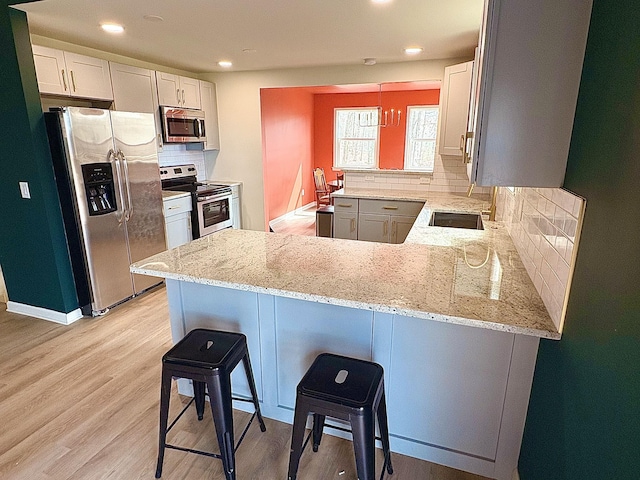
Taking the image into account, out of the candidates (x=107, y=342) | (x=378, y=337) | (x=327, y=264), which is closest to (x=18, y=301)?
(x=107, y=342)

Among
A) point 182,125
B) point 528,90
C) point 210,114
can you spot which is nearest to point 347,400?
point 528,90

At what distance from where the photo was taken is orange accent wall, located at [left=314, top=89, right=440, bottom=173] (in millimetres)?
7562

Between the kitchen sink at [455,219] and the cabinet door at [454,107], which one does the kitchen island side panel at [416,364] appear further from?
the cabinet door at [454,107]

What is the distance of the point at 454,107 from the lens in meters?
3.58

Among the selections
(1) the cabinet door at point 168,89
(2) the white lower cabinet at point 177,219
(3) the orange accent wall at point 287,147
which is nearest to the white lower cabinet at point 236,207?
(3) the orange accent wall at point 287,147

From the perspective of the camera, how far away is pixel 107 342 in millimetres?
2822

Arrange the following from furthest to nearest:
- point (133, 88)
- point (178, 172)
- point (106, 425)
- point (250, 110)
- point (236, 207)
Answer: point (236, 207) < point (250, 110) < point (178, 172) < point (133, 88) < point (106, 425)

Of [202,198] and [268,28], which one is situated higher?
[268,28]

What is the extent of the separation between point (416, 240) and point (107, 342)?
2362 millimetres

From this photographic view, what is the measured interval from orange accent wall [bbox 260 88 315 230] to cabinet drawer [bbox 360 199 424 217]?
211cm

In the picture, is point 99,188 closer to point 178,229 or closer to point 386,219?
point 178,229

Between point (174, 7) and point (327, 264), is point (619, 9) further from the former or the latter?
point (174, 7)

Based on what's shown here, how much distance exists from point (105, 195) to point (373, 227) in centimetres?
262

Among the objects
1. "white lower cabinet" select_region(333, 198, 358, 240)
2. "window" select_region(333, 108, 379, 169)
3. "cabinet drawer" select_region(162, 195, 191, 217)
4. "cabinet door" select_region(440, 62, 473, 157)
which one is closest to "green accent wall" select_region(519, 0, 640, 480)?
"cabinet door" select_region(440, 62, 473, 157)
